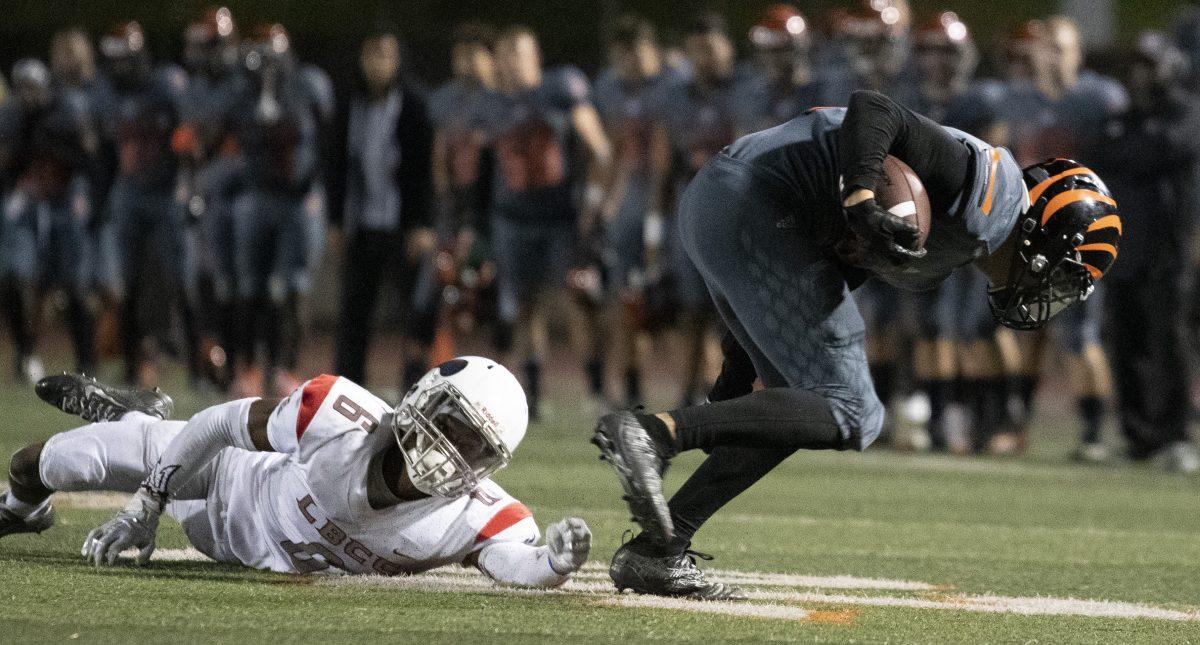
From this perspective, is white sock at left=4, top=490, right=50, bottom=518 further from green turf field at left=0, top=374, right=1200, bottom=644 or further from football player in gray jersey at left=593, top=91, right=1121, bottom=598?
football player in gray jersey at left=593, top=91, right=1121, bottom=598

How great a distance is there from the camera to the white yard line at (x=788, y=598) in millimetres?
3914

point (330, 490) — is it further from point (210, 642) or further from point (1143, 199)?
point (1143, 199)

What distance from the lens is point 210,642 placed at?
319cm

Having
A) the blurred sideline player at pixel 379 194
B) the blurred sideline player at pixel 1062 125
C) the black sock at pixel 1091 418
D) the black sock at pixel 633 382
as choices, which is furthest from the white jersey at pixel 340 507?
the black sock at pixel 633 382

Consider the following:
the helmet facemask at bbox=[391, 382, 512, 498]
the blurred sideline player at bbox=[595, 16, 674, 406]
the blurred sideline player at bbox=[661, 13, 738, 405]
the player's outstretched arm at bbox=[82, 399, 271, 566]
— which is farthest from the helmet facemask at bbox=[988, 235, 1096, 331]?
the blurred sideline player at bbox=[595, 16, 674, 406]

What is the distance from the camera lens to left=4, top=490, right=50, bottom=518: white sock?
4309mm

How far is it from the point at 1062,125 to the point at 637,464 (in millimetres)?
6100

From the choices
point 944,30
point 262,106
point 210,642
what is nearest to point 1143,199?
point 944,30

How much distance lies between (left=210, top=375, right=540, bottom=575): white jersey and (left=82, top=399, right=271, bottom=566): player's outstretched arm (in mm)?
65

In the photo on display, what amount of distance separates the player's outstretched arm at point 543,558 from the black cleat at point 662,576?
0.09 metres

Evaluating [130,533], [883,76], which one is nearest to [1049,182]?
[130,533]

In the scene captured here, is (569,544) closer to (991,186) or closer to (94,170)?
(991,186)

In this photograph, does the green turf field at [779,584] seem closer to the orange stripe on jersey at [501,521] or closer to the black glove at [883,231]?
the orange stripe on jersey at [501,521]

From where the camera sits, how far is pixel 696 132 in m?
10.0
